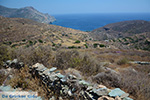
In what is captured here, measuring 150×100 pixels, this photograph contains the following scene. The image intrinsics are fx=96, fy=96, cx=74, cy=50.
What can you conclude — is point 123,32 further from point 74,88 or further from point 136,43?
point 74,88

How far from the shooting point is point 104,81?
4250 millimetres

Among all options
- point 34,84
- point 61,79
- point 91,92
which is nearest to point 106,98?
point 91,92

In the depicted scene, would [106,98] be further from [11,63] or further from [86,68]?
[11,63]

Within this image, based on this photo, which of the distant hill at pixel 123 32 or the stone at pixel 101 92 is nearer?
the stone at pixel 101 92

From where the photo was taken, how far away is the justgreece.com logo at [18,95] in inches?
160

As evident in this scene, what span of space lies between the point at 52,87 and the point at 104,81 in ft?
7.76

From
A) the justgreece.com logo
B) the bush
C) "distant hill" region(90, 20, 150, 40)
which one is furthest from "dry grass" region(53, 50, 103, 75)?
"distant hill" region(90, 20, 150, 40)

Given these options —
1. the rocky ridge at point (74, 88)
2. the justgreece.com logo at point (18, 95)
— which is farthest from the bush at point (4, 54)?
the justgreece.com logo at point (18, 95)

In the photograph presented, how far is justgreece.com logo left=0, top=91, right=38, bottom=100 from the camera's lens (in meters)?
4.07

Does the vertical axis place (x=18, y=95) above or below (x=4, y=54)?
below

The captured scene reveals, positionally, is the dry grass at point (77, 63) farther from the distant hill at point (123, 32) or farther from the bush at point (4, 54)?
the distant hill at point (123, 32)

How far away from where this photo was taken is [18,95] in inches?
166

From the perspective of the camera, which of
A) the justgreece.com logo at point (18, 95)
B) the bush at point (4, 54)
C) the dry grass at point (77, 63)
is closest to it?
the justgreece.com logo at point (18, 95)

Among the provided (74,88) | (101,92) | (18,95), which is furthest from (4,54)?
(101,92)
